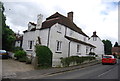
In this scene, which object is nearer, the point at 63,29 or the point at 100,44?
the point at 63,29

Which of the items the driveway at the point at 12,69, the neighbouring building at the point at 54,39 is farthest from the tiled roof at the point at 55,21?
the driveway at the point at 12,69

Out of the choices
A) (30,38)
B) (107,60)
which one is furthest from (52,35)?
(107,60)

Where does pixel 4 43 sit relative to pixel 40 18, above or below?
below

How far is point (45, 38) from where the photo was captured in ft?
63.1

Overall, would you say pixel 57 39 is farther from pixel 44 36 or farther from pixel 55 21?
pixel 55 21

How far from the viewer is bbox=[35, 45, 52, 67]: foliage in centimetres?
1320

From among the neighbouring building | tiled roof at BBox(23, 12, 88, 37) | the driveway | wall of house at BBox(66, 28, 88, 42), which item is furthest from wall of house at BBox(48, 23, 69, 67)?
the driveway

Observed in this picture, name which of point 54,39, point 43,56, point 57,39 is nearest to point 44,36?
point 54,39

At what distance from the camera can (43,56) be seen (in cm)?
1350

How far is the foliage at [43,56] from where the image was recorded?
13.2m

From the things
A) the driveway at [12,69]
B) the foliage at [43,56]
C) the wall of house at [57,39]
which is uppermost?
the wall of house at [57,39]

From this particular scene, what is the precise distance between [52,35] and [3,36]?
9.90 m

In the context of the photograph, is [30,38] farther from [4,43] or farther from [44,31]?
[4,43]

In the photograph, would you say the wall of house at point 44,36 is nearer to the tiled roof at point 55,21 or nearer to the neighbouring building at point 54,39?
the neighbouring building at point 54,39
